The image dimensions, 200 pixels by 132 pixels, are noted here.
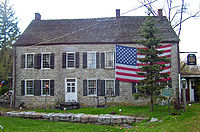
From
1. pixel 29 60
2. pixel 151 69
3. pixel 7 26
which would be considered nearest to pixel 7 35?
pixel 7 26

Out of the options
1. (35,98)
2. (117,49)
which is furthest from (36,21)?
(117,49)

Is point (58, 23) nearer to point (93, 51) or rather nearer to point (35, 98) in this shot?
point (93, 51)

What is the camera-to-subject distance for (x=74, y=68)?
1553 cm

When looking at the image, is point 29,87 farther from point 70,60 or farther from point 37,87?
point 70,60

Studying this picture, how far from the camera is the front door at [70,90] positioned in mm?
15320

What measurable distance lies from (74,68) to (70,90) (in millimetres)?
1910

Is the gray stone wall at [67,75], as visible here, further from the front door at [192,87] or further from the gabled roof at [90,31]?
the front door at [192,87]

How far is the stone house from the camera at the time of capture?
15.0m

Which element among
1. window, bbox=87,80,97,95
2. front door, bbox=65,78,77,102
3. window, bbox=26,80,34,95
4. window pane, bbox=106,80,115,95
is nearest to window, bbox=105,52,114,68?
window pane, bbox=106,80,115,95

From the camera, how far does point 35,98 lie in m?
15.5

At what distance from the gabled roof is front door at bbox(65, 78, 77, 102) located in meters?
3.37

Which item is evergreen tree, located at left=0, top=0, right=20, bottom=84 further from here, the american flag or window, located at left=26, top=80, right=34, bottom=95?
the american flag

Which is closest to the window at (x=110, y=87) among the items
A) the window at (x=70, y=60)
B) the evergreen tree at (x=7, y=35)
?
the window at (x=70, y=60)

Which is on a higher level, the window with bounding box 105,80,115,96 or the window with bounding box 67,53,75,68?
the window with bounding box 67,53,75,68
